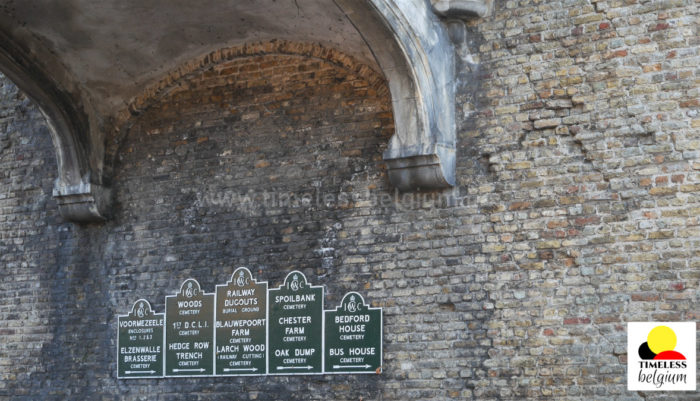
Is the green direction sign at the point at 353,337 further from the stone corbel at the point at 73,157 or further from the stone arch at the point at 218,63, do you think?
the stone corbel at the point at 73,157

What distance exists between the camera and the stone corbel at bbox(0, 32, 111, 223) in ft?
30.2

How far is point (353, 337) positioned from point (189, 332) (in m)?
1.70

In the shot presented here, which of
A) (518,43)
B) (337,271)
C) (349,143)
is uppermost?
(518,43)

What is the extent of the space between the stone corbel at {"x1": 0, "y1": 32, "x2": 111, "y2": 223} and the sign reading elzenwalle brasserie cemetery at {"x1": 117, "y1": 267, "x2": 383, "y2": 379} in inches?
43.8

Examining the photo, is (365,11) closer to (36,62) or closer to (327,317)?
(327,317)

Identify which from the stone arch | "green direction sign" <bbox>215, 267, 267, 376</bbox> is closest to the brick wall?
the stone arch

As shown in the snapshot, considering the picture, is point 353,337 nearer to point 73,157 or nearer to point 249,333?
point 249,333

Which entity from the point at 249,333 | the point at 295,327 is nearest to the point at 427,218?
the point at 295,327

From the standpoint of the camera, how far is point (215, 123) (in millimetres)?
9102

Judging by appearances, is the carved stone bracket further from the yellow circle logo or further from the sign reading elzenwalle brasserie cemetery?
the yellow circle logo

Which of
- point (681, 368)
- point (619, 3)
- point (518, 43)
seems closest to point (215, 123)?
point (518, 43)

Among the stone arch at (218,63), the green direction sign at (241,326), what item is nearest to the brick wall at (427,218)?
the stone arch at (218,63)

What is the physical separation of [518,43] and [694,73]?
1.37m

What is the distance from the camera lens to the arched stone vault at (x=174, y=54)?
7660mm
